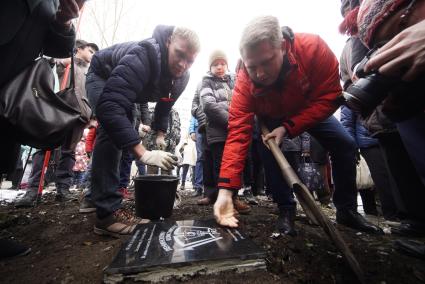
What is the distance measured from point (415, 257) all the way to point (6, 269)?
216 cm

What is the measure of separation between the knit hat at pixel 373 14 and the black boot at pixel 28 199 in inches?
130

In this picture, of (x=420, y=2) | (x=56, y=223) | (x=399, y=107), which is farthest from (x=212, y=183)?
(x=420, y=2)

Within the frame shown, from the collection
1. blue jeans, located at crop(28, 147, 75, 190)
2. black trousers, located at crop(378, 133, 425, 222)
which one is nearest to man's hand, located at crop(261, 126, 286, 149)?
black trousers, located at crop(378, 133, 425, 222)

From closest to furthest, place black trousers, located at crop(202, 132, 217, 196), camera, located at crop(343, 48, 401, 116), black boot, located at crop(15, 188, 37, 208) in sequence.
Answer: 1. camera, located at crop(343, 48, 401, 116)
2. black boot, located at crop(15, 188, 37, 208)
3. black trousers, located at crop(202, 132, 217, 196)

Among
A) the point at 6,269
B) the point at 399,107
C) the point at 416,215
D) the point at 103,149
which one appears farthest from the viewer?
the point at 416,215

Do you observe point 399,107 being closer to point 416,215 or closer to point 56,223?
point 416,215

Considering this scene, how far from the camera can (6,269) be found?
3.83 feet

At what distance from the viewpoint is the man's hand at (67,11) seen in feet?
3.91

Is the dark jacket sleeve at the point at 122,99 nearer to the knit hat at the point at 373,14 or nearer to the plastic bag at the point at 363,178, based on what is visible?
the knit hat at the point at 373,14

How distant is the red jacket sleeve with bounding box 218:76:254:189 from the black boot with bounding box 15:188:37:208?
2319 millimetres

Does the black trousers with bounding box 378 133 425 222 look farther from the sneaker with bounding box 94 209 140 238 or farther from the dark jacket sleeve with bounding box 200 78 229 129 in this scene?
the sneaker with bounding box 94 209 140 238

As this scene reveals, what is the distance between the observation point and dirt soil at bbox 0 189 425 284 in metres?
1.06

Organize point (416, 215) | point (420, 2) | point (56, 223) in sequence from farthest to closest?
point (56, 223) → point (416, 215) → point (420, 2)

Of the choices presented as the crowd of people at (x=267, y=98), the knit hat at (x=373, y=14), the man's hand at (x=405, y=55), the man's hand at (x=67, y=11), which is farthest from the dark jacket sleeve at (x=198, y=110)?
the man's hand at (x=405, y=55)
